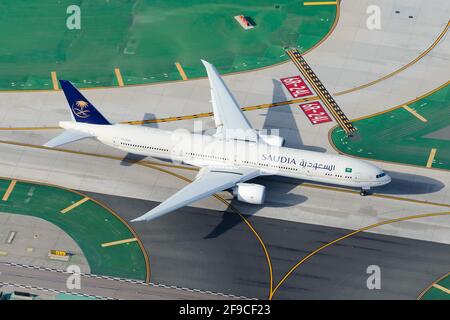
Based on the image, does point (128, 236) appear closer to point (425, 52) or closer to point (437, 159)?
point (437, 159)

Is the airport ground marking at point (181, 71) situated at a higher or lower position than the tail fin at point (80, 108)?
higher

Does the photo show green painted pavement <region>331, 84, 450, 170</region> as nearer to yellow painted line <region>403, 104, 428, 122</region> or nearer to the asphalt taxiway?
yellow painted line <region>403, 104, 428, 122</region>

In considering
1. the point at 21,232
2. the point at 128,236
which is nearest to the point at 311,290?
the point at 128,236

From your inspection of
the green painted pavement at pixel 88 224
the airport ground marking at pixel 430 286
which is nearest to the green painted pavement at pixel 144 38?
the green painted pavement at pixel 88 224

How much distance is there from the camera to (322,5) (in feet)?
434

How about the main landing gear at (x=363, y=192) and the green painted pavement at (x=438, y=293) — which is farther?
the main landing gear at (x=363, y=192)

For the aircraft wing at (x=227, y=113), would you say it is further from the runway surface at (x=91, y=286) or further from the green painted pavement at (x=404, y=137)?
the runway surface at (x=91, y=286)

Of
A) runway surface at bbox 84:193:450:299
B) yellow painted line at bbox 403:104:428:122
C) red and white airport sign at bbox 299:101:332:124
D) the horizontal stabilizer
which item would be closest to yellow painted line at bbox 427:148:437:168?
yellow painted line at bbox 403:104:428:122

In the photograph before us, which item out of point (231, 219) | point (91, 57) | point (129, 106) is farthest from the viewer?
point (91, 57)

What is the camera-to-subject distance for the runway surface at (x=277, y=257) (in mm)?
91438

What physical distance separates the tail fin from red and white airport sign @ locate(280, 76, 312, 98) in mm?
30229

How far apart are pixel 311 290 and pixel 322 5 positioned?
2326 inches

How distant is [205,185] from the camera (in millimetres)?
96750

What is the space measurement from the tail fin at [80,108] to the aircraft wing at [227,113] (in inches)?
604
